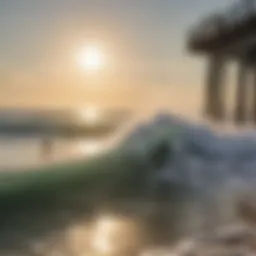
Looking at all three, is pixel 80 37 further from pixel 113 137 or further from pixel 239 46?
pixel 239 46

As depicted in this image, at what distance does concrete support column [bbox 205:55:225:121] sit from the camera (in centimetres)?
228

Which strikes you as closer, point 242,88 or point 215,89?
point 215,89

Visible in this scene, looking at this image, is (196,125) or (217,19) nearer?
(196,125)

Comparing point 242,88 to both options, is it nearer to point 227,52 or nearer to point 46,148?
point 227,52

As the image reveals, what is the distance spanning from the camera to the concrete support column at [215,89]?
2.28 meters

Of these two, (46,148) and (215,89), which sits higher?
(215,89)

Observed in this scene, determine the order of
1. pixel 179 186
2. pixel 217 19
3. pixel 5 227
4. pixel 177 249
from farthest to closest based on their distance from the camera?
pixel 217 19
pixel 179 186
pixel 5 227
pixel 177 249

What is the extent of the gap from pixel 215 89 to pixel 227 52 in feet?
0.80

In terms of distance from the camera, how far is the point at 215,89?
8.16ft

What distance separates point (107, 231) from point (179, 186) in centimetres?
32

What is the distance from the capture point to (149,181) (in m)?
1.79

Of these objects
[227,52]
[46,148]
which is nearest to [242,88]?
[227,52]

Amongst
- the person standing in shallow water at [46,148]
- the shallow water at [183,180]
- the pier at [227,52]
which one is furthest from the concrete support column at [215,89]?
the person standing in shallow water at [46,148]

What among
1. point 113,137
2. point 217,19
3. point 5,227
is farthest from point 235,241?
point 217,19
